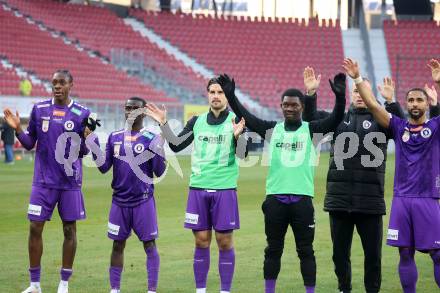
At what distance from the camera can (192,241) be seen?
1510cm

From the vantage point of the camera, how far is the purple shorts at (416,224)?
952 centimetres

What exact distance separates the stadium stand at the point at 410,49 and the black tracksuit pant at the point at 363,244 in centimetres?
3819

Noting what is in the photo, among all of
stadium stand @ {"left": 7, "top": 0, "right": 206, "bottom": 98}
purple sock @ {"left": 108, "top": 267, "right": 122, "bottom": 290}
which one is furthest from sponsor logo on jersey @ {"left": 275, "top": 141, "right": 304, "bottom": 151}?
stadium stand @ {"left": 7, "top": 0, "right": 206, "bottom": 98}

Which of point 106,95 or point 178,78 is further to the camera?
point 178,78

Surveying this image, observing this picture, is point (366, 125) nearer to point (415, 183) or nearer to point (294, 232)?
point (415, 183)

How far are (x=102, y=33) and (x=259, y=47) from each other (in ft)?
28.5

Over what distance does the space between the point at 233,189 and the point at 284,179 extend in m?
0.69

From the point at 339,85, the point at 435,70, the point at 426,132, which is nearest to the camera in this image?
the point at 426,132

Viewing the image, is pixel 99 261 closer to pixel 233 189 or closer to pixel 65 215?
pixel 65 215

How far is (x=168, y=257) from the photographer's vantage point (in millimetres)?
13477

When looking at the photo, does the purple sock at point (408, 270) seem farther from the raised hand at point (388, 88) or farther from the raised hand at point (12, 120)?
the raised hand at point (12, 120)

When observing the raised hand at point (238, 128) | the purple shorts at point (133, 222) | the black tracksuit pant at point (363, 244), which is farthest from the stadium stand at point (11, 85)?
the black tracksuit pant at point (363, 244)

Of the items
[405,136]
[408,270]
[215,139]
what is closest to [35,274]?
[215,139]

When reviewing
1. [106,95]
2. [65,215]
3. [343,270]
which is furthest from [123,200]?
[106,95]
